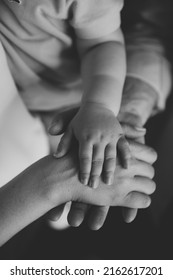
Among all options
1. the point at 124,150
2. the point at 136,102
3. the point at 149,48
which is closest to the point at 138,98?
the point at 136,102

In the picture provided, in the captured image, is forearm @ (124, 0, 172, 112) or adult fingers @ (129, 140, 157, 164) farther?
forearm @ (124, 0, 172, 112)

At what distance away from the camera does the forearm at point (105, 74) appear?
52 centimetres

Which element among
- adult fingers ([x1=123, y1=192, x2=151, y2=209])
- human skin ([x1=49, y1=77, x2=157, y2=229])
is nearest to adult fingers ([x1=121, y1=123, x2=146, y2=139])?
human skin ([x1=49, y1=77, x2=157, y2=229])

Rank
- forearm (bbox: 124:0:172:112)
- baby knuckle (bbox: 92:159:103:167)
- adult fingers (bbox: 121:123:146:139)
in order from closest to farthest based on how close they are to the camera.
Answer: baby knuckle (bbox: 92:159:103:167), adult fingers (bbox: 121:123:146:139), forearm (bbox: 124:0:172:112)

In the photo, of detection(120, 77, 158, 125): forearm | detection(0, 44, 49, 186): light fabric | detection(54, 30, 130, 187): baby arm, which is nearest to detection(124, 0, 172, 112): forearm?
detection(120, 77, 158, 125): forearm

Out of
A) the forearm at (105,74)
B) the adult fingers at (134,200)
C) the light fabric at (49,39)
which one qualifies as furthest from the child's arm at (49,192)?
the light fabric at (49,39)

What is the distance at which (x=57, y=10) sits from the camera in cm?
51

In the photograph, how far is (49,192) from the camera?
19.1 inches

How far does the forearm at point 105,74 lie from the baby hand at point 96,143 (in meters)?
0.03

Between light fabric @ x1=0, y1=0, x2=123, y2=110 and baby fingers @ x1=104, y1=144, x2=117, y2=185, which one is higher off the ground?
light fabric @ x1=0, y1=0, x2=123, y2=110

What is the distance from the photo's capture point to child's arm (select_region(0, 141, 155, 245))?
482 mm

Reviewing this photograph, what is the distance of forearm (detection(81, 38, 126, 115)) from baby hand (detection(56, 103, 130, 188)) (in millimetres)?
29

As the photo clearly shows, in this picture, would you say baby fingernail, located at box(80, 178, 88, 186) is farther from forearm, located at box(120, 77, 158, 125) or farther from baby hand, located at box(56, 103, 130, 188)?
forearm, located at box(120, 77, 158, 125)

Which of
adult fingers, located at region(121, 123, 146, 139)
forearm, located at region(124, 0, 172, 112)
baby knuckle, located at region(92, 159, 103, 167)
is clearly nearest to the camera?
baby knuckle, located at region(92, 159, 103, 167)
